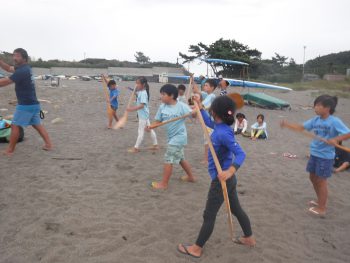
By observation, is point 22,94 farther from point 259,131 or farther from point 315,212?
point 259,131

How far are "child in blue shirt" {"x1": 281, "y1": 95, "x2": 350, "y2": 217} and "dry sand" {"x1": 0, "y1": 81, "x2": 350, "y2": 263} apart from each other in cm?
41

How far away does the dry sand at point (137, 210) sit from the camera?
314 cm

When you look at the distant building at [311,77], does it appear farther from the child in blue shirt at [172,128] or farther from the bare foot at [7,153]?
the bare foot at [7,153]

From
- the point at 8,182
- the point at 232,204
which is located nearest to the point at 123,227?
the point at 232,204

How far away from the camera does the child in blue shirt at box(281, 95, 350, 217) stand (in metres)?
3.92

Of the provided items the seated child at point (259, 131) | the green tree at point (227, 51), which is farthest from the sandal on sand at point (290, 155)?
the green tree at point (227, 51)

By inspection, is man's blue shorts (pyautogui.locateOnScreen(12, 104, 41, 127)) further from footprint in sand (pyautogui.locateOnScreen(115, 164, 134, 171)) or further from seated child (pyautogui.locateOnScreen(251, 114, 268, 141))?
seated child (pyautogui.locateOnScreen(251, 114, 268, 141))

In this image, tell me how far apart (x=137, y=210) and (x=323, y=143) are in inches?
94.8

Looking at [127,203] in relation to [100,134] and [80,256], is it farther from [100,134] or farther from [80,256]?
[100,134]

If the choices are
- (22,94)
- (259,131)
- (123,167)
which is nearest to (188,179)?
(123,167)

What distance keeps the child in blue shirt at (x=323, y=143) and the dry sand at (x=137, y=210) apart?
16.0 inches

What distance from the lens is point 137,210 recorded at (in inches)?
157

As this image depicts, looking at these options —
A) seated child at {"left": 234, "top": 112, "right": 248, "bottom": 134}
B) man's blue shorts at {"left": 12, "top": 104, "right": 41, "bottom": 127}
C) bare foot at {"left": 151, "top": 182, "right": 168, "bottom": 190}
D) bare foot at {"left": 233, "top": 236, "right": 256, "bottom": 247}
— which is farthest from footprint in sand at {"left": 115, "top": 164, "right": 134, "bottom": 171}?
seated child at {"left": 234, "top": 112, "right": 248, "bottom": 134}

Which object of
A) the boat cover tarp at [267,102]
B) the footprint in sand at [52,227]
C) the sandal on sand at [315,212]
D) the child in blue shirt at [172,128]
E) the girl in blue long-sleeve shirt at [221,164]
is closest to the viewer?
the girl in blue long-sleeve shirt at [221,164]
